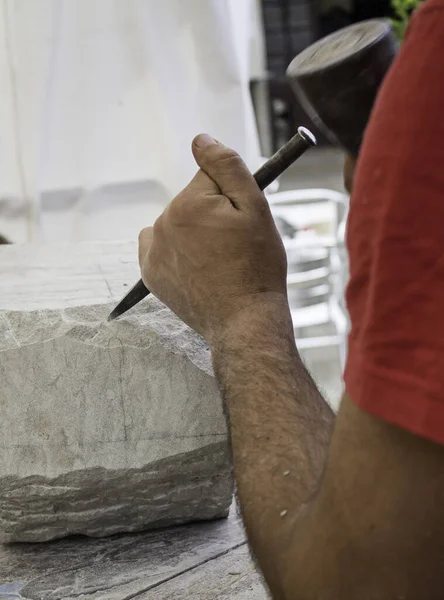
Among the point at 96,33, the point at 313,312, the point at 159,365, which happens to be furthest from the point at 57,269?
the point at 313,312

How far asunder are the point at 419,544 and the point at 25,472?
649 millimetres

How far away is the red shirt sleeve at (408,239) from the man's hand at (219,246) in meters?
0.28

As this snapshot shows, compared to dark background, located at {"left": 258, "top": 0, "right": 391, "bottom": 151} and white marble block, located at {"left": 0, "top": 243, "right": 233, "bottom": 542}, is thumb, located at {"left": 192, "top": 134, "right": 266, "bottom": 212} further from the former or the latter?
dark background, located at {"left": 258, "top": 0, "right": 391, "bottom": 151}

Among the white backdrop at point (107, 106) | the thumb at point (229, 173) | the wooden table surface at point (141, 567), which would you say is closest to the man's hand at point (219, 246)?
the thumb at point (229, 173)

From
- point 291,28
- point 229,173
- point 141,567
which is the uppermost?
point 229,173

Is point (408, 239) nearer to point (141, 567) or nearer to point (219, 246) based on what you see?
point (219, 246)

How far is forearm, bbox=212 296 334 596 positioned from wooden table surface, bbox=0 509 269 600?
1.17 ft

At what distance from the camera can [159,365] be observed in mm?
1158

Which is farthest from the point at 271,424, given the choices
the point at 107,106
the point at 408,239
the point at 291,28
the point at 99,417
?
the point at 291,28

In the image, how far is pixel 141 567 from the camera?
1155mm

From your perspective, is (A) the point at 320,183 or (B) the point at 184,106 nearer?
(B) the point at 184,106

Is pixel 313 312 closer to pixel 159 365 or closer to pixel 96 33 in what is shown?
pixel 96 33

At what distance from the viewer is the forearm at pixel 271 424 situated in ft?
2.46

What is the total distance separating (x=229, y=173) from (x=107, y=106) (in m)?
1.26
